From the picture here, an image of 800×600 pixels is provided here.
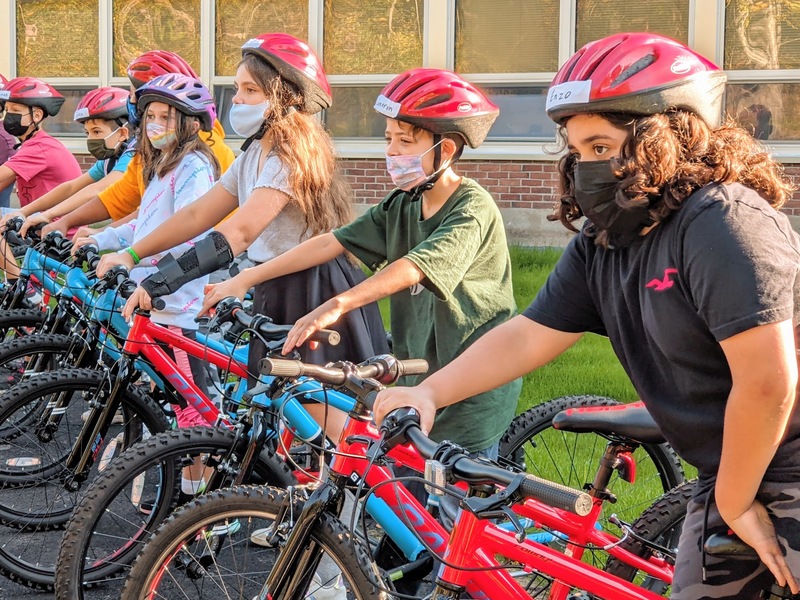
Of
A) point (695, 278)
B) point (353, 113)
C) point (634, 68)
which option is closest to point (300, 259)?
point (634, 68)

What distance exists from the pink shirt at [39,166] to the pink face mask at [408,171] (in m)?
4.84

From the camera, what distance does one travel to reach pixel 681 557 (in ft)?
7.93

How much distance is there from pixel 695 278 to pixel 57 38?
13614 mm

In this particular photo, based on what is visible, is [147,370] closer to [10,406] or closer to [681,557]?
[10,406]

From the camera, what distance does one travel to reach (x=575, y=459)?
5.02 m

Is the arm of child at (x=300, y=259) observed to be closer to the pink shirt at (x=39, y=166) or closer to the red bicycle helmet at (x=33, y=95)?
the pink shirt at (x=39, y=166)

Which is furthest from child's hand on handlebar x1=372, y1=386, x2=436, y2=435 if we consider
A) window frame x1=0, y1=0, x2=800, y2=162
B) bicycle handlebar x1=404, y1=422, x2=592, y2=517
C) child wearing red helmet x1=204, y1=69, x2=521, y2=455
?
window frame x1=0, y1=0, x2=800, y2=162

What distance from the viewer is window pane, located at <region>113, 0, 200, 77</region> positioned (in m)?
13.7

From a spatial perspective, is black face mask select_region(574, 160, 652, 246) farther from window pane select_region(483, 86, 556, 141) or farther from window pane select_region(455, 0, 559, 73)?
window pane select_region(455, 0, 559, 73)

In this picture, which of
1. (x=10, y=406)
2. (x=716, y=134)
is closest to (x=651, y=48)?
(x=716, y=134)

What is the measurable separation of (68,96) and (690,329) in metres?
13.4

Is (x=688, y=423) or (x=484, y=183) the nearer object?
(x=688, y=423)

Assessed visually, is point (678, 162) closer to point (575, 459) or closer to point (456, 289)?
point (456, 289)

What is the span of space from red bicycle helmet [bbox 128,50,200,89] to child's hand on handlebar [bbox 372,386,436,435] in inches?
→ 154
